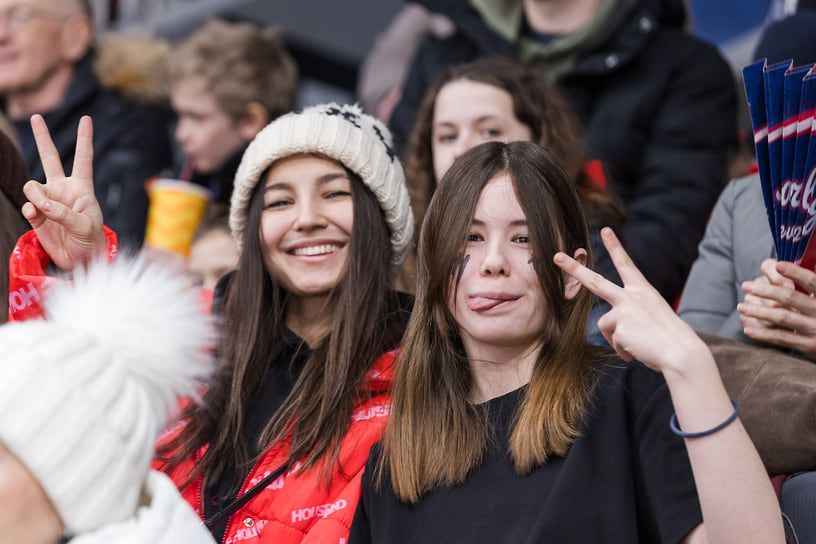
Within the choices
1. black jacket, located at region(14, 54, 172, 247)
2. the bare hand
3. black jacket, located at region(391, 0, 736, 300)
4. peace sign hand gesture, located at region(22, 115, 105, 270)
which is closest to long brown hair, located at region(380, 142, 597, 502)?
the bare hand

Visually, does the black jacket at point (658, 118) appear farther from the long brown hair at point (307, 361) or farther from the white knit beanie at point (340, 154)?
the long brown hair at point (307, 361)

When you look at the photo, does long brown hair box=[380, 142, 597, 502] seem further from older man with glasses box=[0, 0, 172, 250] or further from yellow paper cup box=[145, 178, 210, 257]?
older man with glasses box=[0, 0, 172, 250]

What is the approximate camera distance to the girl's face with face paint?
204cm

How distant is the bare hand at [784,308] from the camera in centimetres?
210

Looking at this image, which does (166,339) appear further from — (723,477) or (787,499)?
(787,499)

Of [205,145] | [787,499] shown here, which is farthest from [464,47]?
[787,499]

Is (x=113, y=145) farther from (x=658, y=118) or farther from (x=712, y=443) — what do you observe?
(x=712, y=443)

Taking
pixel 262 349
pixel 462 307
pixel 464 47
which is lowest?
pixel 262 349

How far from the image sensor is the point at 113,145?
463cm

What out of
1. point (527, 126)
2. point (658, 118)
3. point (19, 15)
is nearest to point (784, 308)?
point (527, 126)

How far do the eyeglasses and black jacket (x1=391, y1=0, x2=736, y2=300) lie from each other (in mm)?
2202

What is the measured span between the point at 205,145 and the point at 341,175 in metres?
1.92

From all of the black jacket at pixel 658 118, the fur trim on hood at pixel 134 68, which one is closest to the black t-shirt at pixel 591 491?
the black jacket at pixel 658 118

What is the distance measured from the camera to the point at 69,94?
15.3 feet
